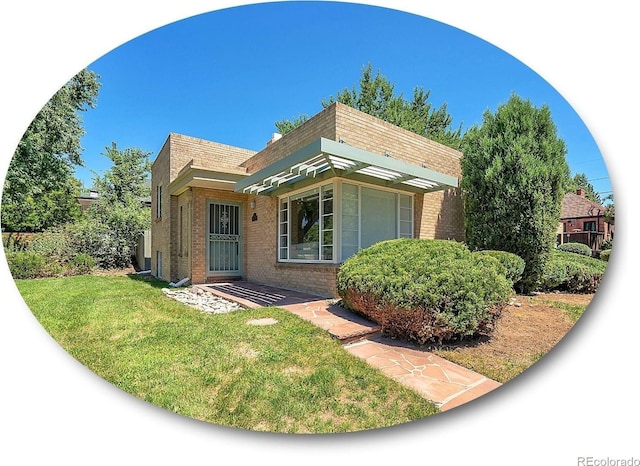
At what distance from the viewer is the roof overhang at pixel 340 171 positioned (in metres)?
4.41

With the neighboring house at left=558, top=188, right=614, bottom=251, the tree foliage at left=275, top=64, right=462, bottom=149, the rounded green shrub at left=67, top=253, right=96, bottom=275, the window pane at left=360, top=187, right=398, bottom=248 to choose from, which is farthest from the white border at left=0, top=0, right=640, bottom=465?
the window pane at left=360, top=187, right=398, bottom=248

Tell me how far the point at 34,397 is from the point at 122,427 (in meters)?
0.76

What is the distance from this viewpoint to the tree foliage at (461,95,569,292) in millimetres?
2990

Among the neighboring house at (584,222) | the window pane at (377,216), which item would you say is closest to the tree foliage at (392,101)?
the neighboring house at (584,222)

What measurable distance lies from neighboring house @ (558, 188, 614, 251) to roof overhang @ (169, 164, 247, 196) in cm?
588

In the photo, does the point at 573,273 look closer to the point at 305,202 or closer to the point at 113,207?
the point at 113,207

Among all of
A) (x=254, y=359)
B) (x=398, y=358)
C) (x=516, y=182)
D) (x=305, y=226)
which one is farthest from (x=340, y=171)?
(x=254, y=359)

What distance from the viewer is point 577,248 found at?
2635mm

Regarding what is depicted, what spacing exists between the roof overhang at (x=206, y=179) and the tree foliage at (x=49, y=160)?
3801 mm

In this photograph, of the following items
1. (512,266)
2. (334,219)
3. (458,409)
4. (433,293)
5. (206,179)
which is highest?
(206,179)

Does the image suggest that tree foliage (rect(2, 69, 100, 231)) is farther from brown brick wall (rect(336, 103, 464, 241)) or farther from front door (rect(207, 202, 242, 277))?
front door (rect(207, 202, 242, 277))

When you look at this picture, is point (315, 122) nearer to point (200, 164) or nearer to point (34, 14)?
point (200, 164)
